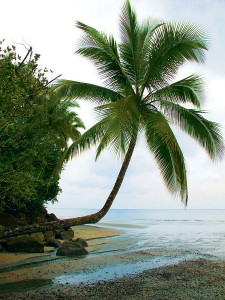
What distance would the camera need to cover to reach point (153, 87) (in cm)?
1234

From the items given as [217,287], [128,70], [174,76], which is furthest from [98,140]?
[217,287]

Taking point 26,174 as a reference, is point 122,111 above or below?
above

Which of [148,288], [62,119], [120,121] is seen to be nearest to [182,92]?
[120,121]

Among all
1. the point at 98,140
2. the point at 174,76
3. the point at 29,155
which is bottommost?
the point at 29,155

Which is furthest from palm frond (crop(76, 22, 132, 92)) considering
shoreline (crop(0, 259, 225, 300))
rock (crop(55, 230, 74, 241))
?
rock (crop(55, 230, 74, 241))

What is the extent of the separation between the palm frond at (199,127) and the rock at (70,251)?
8.35 m

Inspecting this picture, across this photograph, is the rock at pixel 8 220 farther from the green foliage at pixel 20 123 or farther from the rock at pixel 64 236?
the green foliage at pixel 20 123

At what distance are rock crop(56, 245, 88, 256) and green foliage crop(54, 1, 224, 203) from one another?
230 inches

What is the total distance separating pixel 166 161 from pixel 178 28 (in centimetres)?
515

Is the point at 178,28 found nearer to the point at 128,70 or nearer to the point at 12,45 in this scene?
the point at 128,70

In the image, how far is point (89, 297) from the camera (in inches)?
331

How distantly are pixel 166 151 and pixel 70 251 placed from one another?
740cm

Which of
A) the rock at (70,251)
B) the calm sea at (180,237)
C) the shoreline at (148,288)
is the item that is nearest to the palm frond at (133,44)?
the shoreline at (148,288)

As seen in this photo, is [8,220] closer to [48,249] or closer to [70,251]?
[48,249]
